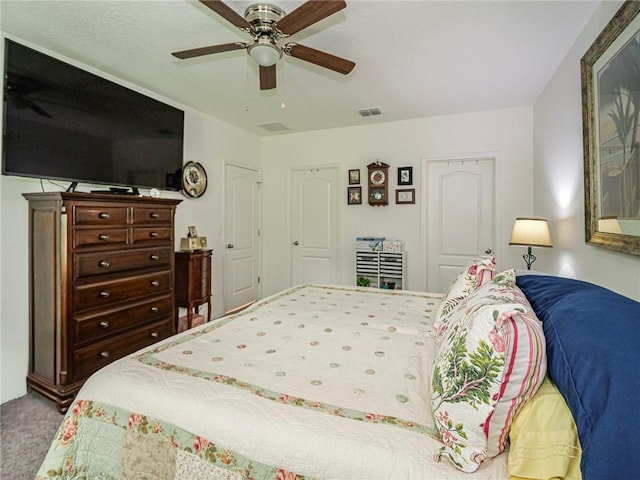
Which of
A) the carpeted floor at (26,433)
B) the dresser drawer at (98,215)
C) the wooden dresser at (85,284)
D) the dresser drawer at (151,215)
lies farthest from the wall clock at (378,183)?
the carpeted floor at (26,433)

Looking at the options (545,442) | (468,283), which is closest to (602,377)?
(545,442)

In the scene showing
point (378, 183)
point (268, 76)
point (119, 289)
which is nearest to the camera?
point (268, 76)

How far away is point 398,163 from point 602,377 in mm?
3798

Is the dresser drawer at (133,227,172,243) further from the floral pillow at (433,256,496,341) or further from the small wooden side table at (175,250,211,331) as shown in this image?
the floral pillow at (433,256,496,341)

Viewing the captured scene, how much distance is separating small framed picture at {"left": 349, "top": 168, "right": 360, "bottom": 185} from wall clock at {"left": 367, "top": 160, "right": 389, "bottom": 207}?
16 centimetres

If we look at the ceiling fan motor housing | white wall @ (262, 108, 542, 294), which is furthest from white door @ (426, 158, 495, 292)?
the ceiling fan motor housing

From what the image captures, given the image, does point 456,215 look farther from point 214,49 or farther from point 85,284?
point 85,284

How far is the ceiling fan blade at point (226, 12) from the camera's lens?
58.8 inches

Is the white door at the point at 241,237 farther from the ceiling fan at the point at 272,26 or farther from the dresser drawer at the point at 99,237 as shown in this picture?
the ceiling fan at the point at 272,26

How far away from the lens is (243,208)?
4723 millimetres

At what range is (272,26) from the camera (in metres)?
1.76

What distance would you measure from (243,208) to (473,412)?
4232 millimetres

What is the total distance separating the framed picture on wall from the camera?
1.53 metres

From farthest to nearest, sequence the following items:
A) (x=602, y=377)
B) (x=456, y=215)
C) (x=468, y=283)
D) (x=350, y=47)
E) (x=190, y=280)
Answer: (x=456, y=215), (x=190, y=280), (x=350, y=47), (x=468, y=283), (x=602, y=377)
